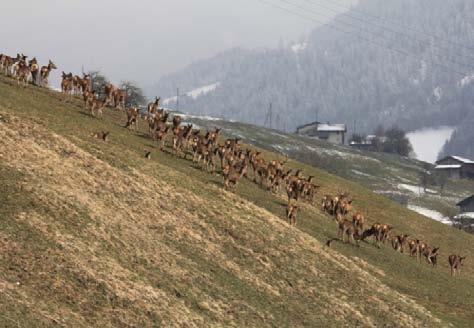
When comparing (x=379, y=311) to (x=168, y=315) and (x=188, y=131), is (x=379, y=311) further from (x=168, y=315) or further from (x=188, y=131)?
(x=188, y=131)

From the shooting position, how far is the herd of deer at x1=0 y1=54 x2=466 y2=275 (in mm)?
54000

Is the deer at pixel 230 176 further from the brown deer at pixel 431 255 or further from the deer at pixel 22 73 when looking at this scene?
the brown deer at pixel 431 255

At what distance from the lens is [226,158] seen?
5694cm

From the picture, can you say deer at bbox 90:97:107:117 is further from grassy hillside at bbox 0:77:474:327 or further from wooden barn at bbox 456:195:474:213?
wooden barn at bbox 456:195:474:213

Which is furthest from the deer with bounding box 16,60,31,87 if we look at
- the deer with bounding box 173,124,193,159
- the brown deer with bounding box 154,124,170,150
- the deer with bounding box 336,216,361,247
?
the deer with bounding box 336,216,361,247

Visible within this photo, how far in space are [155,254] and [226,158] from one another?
25790 mm

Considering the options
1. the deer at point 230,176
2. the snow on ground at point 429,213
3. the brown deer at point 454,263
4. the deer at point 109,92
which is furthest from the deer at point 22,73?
the snow on ground at point 429,213

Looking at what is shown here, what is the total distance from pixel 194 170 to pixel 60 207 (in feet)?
66.8

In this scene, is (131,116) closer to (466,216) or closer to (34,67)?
(34,67)

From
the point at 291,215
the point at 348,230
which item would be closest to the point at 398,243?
the point at 348,230

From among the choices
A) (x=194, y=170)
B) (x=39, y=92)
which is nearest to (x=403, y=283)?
(x=194, y=170)

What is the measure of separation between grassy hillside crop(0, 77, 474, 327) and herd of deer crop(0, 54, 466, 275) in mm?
1758

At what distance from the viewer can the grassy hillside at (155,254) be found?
25.9 metres

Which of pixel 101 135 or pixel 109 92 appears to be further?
pixel 109 92
